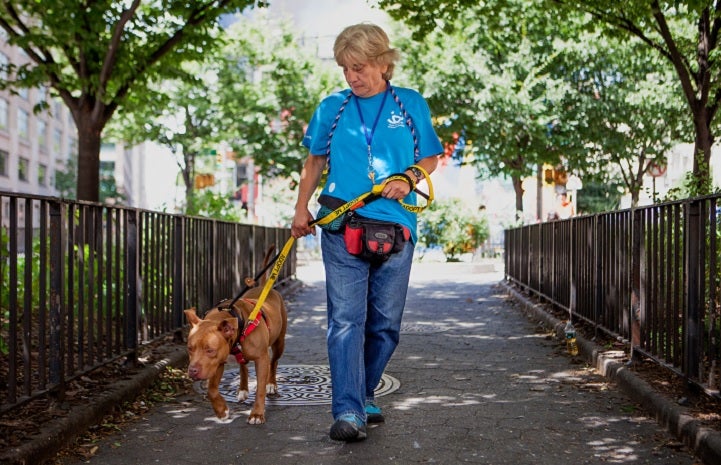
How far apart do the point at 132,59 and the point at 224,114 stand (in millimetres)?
20483

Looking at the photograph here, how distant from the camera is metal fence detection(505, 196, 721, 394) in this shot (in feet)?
16.6

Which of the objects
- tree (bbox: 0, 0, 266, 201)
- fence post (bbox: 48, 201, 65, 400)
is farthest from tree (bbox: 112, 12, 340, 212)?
fence post (bbox: 48, 201, 65, 400)

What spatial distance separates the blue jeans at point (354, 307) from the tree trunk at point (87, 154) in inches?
319

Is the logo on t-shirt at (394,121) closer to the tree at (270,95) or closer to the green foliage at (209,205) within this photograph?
the green foliage at (209,205)

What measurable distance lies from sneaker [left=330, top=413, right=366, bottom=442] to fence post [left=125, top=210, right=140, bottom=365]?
2.40 meters

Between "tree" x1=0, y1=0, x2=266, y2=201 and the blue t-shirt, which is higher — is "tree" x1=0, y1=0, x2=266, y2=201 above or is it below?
above

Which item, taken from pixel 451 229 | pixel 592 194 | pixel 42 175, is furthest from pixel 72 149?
pixel 451 229

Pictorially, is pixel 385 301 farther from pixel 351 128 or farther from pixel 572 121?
pixel 572 121

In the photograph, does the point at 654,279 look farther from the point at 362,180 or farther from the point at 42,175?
the point at 42,175

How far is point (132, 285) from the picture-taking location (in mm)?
6609

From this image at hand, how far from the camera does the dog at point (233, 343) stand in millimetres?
4609

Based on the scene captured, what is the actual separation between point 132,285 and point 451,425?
9.02 ft

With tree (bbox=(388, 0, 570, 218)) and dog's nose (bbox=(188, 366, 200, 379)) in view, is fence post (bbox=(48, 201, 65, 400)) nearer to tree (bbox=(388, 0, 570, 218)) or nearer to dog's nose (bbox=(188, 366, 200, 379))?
dog's nose (bbox=(188, 366, 200, 379))

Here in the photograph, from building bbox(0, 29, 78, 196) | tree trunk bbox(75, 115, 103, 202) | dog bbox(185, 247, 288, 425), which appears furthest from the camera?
building bbox(0, 29, 78, 196)
